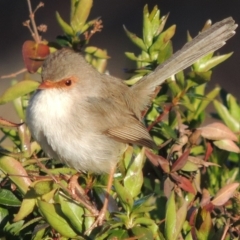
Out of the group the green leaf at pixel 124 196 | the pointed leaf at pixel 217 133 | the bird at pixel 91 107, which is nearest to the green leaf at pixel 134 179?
the green leaf at pixel 124 196

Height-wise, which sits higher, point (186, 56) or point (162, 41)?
point (162, 41)

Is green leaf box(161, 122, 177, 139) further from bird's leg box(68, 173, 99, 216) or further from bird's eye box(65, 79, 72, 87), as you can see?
bird's eye box(65, 79, 72, 87)

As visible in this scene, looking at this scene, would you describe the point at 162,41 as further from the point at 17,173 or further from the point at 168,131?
the point at 17,173

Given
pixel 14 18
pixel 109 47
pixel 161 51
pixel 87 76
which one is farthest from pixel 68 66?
pixel 14 18

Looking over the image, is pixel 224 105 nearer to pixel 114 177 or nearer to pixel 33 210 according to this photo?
pixel 114 177

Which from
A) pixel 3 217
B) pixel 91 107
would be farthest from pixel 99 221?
pixel 91 107

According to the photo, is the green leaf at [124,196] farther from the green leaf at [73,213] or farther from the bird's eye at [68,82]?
the bird's eye at [68,82]
